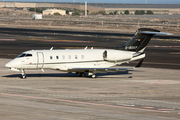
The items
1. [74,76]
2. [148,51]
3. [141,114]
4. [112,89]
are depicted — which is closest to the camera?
[141,114]

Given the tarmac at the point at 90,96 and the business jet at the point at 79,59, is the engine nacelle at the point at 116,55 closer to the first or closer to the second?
the business jet at the point at 79,59

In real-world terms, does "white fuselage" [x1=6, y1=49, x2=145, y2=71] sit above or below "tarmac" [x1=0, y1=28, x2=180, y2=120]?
above

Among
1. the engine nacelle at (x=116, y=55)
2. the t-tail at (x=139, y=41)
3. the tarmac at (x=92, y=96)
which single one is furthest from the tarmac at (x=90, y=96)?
the t-tail at (x=139, y=41)

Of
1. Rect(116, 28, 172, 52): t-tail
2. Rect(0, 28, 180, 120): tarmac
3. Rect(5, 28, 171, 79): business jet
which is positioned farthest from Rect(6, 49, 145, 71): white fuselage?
Rect(0, 28, 180, 120): tarmac

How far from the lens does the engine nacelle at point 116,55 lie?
38.8m

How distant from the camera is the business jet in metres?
37.1

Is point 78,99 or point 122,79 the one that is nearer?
point 78,99

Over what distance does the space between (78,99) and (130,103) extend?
4.07 metres

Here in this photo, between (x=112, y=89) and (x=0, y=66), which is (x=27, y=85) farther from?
(x=0, y=66)

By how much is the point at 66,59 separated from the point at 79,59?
1.41 meters

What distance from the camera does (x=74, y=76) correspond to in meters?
40.5

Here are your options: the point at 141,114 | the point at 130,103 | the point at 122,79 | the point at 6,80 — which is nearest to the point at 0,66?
the point at 6,80

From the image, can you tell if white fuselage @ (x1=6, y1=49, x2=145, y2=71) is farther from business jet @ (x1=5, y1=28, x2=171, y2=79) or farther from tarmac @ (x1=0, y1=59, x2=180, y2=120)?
tarmac @ (x1=0, y1=59, x2=180, y2=120)

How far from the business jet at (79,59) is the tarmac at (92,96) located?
124cm
